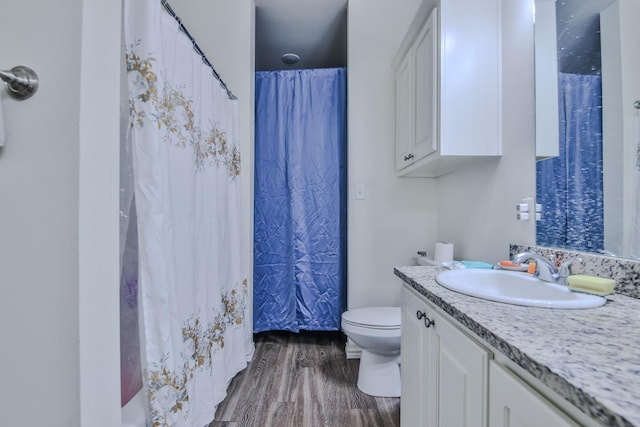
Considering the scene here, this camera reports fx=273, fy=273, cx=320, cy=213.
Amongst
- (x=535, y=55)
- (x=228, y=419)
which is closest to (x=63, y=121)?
(x=228, y=419)

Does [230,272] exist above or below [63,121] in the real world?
below

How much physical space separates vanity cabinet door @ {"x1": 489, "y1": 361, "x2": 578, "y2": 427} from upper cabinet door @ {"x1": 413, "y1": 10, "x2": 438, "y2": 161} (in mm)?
1016

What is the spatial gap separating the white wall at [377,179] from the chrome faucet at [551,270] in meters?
1.07

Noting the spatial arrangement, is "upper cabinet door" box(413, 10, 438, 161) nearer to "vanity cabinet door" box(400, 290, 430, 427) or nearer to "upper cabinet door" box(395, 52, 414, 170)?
"upper cabinet door" box(395, 52, 414, 170)

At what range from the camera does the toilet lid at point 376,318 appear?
147 cm

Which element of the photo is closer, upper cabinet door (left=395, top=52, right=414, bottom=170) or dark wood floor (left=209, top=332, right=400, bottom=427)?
dark wood floor (left=209, top=332, right=400, bottom=427)

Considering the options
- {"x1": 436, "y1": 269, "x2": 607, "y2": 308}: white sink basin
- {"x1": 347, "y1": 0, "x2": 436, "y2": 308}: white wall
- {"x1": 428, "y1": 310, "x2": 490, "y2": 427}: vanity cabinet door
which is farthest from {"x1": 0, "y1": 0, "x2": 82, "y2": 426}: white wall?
{"x1": 347, "y1": 0, "x2": 436, "y2": 308}: white wall

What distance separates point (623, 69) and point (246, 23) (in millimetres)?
2045

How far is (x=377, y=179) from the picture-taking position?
1973 mm

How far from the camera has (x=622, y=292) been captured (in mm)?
744

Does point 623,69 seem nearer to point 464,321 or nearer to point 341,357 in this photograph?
point 464,321

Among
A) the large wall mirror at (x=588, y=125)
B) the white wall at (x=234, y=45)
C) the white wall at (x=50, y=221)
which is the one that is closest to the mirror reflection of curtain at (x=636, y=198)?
the large wall mirror at (x=588, y=125)

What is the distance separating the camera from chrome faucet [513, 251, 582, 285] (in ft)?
2.76

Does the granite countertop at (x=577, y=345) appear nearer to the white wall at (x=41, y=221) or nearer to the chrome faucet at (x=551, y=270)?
the chrome faucet at (x=551, y=270)
